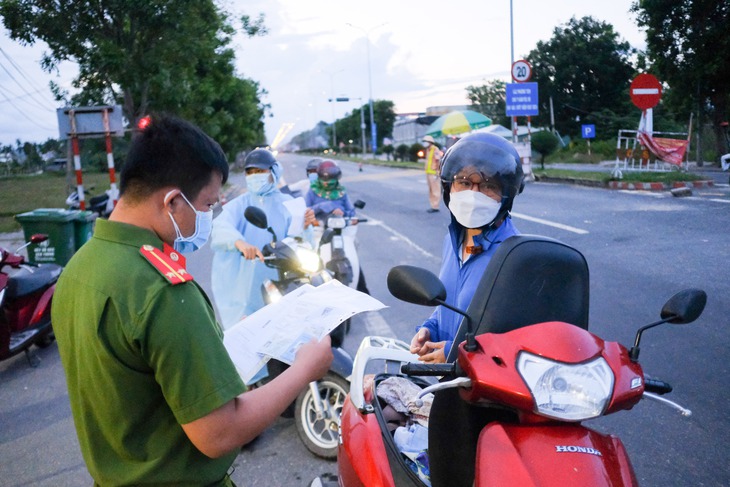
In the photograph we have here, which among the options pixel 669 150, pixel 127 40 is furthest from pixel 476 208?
pixel 669 150

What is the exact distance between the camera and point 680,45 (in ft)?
75.3

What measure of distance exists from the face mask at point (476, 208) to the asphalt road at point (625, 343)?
5.53 ft

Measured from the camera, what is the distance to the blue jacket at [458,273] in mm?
2602

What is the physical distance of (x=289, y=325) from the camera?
6.39ft

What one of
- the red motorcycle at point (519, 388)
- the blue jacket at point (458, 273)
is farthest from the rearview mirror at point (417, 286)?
the blue jacket at point (458, 273)

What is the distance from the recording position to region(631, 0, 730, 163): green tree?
2148 cm

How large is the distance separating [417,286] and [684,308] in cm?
77

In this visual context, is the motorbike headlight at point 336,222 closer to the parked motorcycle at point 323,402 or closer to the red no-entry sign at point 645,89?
the parked motorcycle at point 323,402

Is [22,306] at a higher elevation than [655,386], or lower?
lower

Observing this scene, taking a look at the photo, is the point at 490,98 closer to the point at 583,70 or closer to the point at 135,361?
the point at 583,70

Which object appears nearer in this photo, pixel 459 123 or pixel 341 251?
pixel 341 251

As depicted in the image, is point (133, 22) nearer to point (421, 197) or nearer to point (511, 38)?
point (421, 197)

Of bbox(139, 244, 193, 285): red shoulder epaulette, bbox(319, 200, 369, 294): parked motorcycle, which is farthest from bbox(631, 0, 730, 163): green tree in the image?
bbox(139, 244, 193, 285): red shoulder epaulette

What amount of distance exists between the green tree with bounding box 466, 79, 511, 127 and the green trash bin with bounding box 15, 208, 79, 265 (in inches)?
1786
